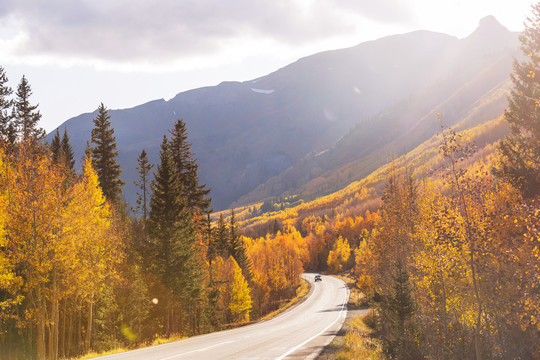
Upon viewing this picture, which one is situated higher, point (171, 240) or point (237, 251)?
point (171, 240)

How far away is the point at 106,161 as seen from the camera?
4038 cm

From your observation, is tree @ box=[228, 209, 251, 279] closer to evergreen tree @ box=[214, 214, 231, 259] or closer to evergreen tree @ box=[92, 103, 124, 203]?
evergreen tree @ box=[214, 214, 231, 259]

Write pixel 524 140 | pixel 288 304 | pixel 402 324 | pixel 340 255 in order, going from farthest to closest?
pixel 340 255 → pixel 288 304 → pixel 524 140 → pixel 402 324

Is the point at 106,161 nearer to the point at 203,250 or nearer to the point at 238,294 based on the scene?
the point at 203,250

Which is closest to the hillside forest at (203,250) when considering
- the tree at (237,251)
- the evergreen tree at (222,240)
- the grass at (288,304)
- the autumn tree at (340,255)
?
the grass at (288,304)

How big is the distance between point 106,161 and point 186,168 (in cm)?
982

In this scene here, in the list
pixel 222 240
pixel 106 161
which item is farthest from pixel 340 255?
pixel 106 161

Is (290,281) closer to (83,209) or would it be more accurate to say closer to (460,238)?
(83,209)

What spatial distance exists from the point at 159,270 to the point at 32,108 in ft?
77.4

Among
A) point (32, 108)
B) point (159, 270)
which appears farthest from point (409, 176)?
point (32, 108)

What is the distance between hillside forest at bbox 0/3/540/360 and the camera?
14859mm

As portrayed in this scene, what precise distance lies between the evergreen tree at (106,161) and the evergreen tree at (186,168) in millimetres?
8210

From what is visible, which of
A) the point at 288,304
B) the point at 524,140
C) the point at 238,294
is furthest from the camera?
the point at 288,304

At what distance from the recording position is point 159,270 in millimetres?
31625
